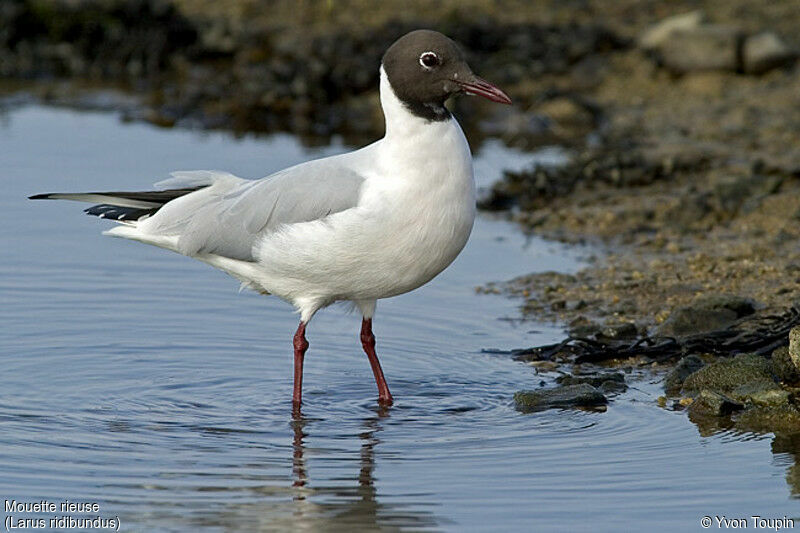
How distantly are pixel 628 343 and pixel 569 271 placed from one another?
1.74m

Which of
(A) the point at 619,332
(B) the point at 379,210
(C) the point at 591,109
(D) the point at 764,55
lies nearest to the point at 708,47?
(D) the point at 764,55

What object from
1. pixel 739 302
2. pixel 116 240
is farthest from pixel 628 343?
pixel 116 240

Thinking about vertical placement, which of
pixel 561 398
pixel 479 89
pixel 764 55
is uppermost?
pixel 764 55

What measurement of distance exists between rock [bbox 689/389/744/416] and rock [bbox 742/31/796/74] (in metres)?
8.14

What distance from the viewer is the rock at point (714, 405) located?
23.0ft

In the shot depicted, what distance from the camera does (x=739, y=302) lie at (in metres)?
8.51

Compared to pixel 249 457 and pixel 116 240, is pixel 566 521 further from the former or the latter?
pixel 116 240

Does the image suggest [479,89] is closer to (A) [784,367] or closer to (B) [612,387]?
(B) [612,387]

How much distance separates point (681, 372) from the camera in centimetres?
764

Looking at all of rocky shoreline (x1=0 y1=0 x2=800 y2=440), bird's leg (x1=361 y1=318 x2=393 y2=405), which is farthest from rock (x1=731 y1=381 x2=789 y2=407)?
bird's leg (x1=361 y1=318 x2=393 y2=405)

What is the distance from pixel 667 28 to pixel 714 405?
28.4ft

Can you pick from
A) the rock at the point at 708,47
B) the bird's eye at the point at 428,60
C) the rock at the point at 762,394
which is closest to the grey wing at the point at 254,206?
the bird's eye at the point at 428,60

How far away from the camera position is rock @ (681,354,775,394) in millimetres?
7309

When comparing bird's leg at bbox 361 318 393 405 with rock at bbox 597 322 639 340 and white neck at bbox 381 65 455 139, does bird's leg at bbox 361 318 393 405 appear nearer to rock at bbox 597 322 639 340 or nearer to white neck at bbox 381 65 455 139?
white neck at bbox 381 65 455 139
